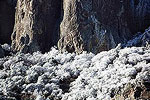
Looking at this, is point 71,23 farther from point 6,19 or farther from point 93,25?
point 6,19

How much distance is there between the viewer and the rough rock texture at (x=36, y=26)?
102ft

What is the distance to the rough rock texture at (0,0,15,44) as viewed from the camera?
34.0 meters

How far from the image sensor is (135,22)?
1375 inches

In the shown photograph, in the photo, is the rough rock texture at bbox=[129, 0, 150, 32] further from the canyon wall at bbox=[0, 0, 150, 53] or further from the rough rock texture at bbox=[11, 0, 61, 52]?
the rough rock texture at bbox=[11, 0, 61, 52]

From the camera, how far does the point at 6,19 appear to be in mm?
34688

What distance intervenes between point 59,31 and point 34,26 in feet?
6.25

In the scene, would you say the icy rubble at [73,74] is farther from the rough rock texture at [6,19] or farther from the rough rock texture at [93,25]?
the rough rock texture at [6,19]

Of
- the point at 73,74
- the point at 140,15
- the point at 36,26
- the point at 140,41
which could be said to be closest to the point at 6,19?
the point at 36,26

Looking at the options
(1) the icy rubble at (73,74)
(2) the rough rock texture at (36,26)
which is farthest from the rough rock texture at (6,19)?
(1) the icy rubble at (73,74)

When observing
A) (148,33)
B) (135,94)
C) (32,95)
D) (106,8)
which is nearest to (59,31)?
(106,8)

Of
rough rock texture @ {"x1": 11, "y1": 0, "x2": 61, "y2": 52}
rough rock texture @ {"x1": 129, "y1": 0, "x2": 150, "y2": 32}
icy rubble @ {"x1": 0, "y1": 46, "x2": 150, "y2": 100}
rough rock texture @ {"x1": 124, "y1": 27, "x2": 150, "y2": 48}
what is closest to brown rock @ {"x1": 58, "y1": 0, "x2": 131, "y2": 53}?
rough rock texture @ {"x1": 124, "y1": 27, "x2": 150, "y2": 48}

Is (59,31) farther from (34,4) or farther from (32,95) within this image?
(32,95)

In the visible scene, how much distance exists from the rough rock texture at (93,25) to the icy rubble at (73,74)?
6.46 feet

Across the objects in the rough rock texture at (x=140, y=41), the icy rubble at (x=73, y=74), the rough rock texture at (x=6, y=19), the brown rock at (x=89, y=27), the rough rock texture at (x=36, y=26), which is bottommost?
the icy rubble at (x=73, y=74)
